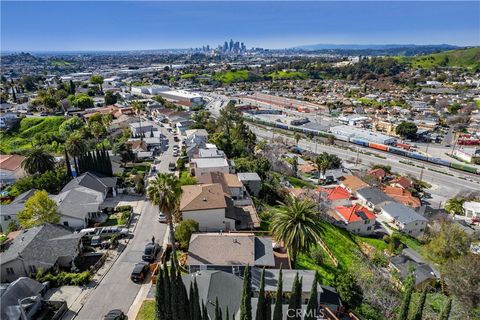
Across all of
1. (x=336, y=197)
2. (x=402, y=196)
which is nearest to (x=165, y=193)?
(x=336, y=197)

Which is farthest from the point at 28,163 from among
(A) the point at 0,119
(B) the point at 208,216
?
(A) the point at 0,119

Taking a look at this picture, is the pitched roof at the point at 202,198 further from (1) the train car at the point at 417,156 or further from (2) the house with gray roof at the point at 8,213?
(1) the train car at the point at 417,156

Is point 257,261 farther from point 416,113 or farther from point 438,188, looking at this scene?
point 416,113

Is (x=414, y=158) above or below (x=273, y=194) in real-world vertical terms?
below

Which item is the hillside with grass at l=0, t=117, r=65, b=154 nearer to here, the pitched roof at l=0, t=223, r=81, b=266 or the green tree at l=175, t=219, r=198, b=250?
the pitched roof at l=0, t=223, r=81, b=266

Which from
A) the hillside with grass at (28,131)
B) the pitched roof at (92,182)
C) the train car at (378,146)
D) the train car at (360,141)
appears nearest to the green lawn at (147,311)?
the pitched roof at (92,182)

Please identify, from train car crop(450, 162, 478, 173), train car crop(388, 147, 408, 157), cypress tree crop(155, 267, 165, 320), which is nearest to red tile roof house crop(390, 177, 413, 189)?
train car crop(450, 162, 478, 173)
